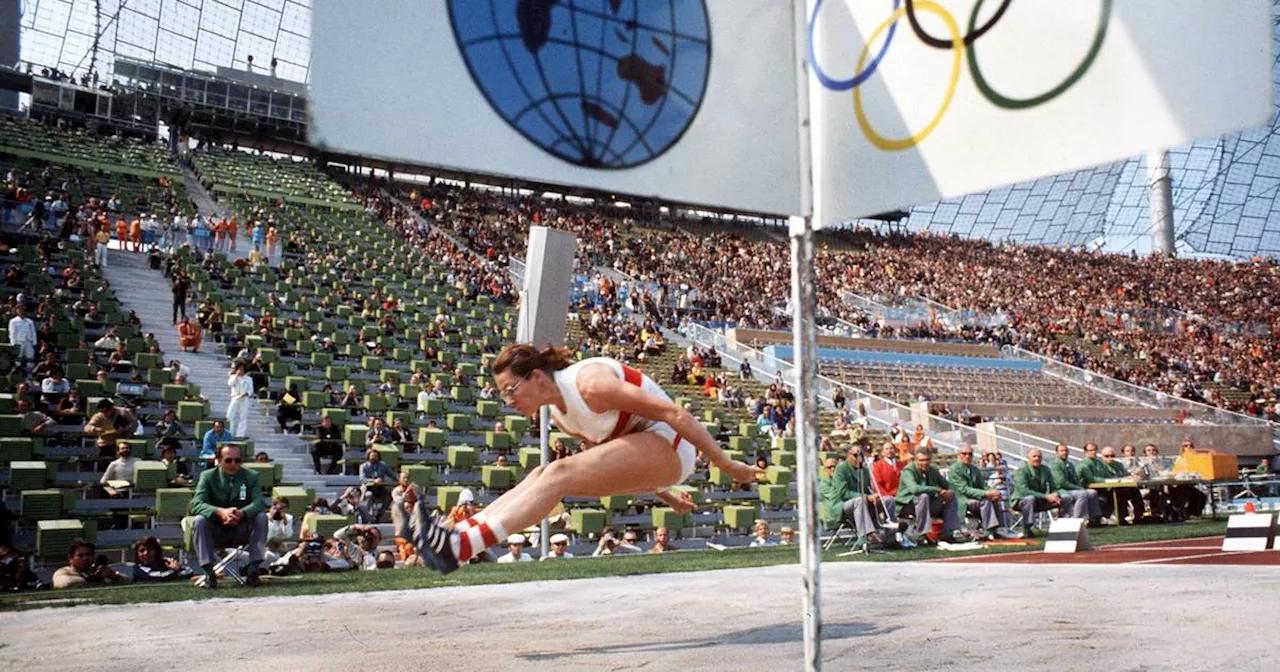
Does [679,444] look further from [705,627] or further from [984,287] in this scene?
[984,287]

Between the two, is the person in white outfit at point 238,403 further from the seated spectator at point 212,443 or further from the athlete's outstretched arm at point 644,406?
the athlete's outstretched arm at point 644,406

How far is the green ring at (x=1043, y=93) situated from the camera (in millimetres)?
1914

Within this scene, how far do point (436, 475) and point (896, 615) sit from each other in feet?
33.3

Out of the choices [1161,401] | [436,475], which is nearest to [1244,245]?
[1161,401]

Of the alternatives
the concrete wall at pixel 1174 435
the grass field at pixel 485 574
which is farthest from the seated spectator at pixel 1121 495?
the concrete wall at pixel 1174 435

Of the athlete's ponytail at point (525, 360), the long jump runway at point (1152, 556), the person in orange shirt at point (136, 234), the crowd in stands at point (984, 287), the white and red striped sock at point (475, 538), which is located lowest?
the long jump runway at point (1152, 556)

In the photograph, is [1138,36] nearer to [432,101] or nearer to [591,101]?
[591,101]

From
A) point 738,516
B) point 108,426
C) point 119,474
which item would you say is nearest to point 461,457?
point 738,516

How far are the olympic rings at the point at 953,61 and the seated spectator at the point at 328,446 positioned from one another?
12.9 metres

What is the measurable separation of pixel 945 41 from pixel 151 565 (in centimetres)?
936

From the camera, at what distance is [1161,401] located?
30.9m

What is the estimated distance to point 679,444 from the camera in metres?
3.67

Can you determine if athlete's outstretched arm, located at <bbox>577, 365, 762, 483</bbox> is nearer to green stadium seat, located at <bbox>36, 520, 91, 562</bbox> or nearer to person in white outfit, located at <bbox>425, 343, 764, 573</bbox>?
person in white outfit, located at <bbox>425, 343, 764, 573</bbox>

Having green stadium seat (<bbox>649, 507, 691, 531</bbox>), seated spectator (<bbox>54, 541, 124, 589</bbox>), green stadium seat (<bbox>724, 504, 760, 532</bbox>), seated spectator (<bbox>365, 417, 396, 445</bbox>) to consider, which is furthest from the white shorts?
seated spectator (<bbox>365, 417, 396, 445</bbox>)
